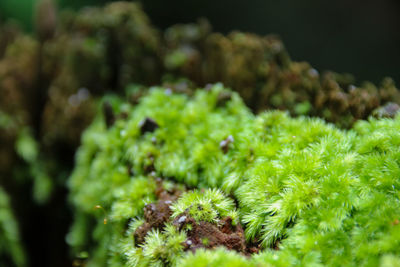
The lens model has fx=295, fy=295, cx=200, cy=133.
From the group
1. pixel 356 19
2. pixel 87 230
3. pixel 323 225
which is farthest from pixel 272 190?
pixel 356 19

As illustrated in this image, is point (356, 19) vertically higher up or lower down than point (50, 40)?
higher up

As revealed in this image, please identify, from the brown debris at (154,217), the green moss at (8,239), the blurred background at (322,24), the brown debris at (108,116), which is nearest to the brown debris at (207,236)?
the brown debris at (154,217)

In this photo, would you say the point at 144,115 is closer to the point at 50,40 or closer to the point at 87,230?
the point at 87,230

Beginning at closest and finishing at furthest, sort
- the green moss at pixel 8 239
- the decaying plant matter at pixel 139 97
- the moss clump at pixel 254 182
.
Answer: the moss clump at pixel 254 182, the decaying plant matter at pixel 139 97, the green moss at pixel 8 239

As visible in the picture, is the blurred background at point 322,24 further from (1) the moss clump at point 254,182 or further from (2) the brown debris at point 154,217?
(2) the brown debris at point 154,217

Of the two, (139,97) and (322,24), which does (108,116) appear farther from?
(322,24)

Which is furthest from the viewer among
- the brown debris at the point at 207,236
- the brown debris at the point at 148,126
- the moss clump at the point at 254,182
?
the brown debris at the point at 148,126
